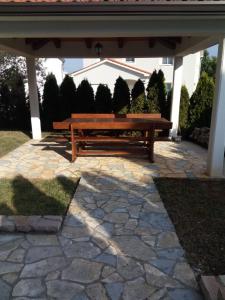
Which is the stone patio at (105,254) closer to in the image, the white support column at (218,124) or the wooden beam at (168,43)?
the white support column at (218,124)

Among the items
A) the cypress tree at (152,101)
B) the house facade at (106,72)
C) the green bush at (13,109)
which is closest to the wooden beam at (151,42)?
the cypress tree at (152,101)

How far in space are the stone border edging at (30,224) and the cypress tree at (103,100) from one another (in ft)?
24.6

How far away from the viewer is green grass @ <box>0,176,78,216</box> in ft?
12.8

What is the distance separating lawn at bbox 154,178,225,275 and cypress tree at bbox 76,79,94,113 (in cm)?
630

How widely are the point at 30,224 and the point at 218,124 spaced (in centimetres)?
365

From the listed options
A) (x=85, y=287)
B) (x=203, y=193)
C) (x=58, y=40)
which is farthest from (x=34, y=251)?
(x=58, y=40)

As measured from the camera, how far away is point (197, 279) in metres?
2.63

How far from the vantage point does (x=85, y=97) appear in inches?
425

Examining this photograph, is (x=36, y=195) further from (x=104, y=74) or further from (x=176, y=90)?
(x=104, y=74)

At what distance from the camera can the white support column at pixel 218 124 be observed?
481cm

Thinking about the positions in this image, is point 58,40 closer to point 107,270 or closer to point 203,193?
point 203,193

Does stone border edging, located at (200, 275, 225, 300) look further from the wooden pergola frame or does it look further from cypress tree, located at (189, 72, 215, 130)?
cypress tree, located at (189, 72, 215, 130)

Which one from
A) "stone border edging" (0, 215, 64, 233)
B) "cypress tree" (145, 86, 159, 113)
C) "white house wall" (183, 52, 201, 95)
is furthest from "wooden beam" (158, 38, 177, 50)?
"white house wall" (183, 52, 201, 95)

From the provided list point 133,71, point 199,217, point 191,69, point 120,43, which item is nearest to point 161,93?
point 120,43
